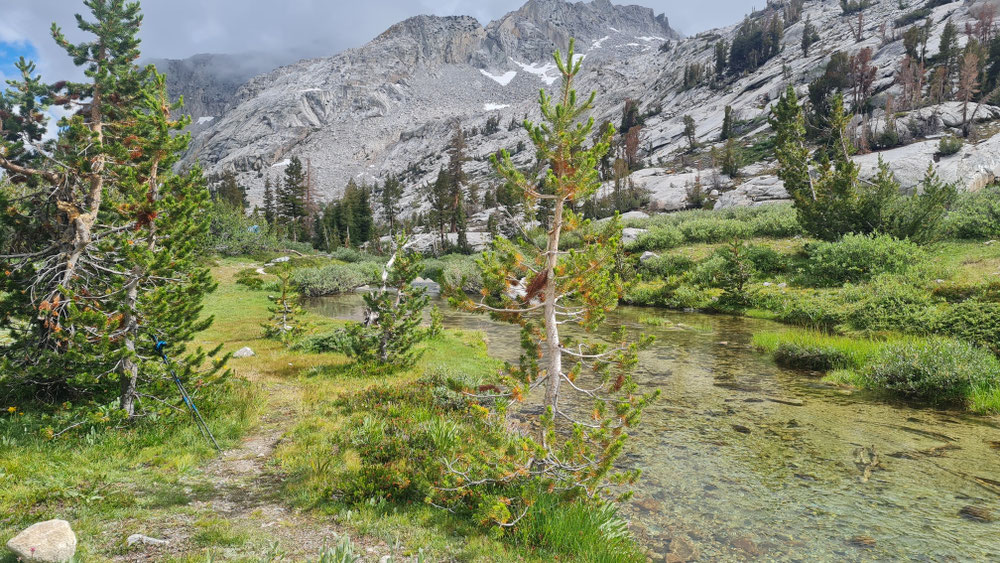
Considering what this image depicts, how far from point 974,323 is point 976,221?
16871 millimetres

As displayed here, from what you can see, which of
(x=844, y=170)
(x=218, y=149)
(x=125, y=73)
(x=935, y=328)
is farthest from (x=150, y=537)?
(x=218, y=149)

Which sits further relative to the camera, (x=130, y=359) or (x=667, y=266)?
(x=667, y=266)

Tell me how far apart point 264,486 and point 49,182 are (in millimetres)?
7209

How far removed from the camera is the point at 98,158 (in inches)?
312

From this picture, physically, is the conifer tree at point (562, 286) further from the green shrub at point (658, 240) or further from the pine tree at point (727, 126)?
the pine tree at point (727, 126)

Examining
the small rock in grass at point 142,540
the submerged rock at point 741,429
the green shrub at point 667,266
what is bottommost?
the submerged rock at point 741,429

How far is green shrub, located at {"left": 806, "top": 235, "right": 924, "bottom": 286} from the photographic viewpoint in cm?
2080

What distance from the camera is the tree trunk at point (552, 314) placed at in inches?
225

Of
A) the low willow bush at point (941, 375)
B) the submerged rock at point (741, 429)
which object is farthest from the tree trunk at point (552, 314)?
the low willow bush at point (941, 375)

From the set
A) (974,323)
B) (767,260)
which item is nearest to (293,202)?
(767,260)

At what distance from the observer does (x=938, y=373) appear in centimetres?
1005

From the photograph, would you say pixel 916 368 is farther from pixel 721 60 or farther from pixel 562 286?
pixel 721 60

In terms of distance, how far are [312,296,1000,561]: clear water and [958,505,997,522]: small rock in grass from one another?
6cm

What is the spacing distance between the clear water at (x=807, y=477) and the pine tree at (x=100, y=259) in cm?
868
